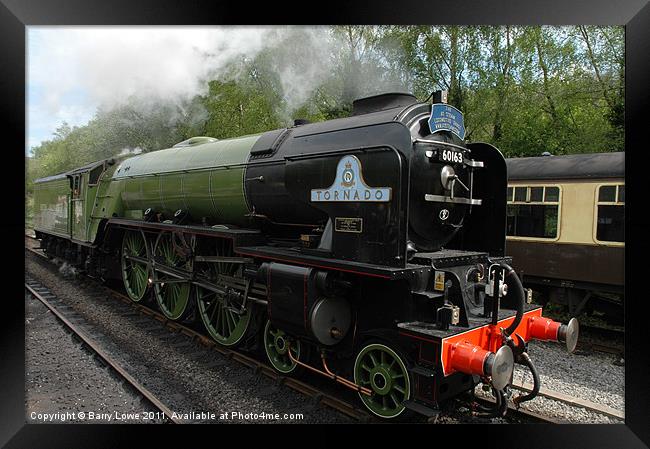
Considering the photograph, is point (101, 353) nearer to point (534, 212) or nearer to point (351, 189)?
point (351, 189)

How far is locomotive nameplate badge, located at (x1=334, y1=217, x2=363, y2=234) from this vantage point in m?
3.82

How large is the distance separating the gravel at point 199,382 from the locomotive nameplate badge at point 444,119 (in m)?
2.93

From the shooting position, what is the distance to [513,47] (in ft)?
19.5

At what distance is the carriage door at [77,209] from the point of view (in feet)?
33.8

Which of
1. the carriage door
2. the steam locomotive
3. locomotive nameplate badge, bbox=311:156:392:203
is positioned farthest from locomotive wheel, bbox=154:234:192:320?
the carriage door

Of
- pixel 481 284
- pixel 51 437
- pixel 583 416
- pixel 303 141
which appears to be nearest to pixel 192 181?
pixel 303 141

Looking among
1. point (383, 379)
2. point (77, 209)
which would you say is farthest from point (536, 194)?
point (77, 209)

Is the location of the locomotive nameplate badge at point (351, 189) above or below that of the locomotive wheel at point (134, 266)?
above

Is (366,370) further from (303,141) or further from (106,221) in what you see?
(106,221)

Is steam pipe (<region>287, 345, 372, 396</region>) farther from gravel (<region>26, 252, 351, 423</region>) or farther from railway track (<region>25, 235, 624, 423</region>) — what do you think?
gravel (<region>26, 252, 351, 423</region>)

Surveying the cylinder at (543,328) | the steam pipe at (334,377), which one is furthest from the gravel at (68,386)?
the cylinder at (543,328)

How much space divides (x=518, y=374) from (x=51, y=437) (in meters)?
4.88

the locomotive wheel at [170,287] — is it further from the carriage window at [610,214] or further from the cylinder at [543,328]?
the carriage window at [610,214]

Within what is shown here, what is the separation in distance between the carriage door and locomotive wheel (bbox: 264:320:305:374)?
23.9ft
